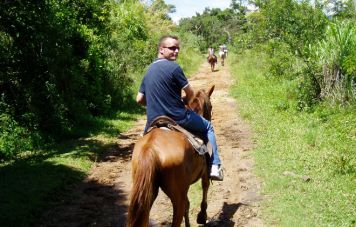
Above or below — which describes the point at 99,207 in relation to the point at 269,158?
below

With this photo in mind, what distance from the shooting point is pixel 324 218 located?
5402mm

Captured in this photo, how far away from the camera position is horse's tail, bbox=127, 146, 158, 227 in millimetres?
3975

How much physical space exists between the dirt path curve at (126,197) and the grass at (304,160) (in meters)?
0.28

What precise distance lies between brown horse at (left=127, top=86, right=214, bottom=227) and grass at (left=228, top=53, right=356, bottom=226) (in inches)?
70.7

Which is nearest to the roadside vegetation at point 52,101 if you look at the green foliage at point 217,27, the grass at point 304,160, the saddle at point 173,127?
the saddle at point 173,127

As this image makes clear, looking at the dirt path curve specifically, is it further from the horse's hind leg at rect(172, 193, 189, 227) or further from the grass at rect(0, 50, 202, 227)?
the horse's hind leg at rect(172, 193, 189, 227)

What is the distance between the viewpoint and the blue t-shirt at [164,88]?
4.71 meters

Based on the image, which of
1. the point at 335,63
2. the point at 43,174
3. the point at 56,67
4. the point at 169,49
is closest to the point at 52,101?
the point at 56,67

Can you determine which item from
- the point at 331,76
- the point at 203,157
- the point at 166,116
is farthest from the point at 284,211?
the point at 331,76

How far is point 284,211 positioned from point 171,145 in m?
2.38

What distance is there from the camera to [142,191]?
13.0 ft

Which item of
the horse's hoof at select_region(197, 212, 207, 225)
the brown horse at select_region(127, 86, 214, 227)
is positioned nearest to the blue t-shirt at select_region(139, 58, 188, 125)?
the brown horse at select_region(127, 86, 214, 227)

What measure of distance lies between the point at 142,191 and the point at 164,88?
130cm

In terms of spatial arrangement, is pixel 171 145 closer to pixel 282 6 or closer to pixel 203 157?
pixel 203 157
